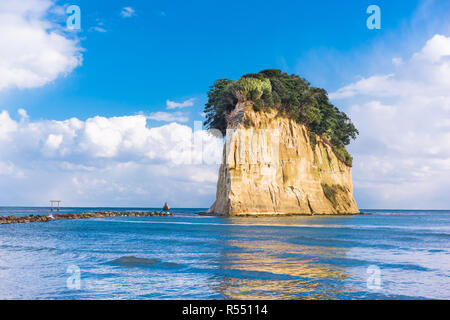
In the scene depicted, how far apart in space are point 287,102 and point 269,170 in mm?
13816

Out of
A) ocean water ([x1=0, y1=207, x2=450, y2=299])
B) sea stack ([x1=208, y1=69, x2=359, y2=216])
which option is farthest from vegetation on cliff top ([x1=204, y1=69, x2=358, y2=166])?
ocean water ([x1=0, y1=207, x2=450, y2=299])

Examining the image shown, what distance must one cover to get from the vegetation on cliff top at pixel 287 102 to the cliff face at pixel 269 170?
197 centimetres

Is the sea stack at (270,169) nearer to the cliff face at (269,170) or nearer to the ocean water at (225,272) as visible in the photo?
the cliff face at (269,170)

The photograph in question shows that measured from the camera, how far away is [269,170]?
61.2m

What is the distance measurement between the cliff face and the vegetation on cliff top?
197 centimetres

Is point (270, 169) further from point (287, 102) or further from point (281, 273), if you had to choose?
point (281, 273)

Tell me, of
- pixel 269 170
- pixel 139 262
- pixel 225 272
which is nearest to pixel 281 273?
pixel 225 272

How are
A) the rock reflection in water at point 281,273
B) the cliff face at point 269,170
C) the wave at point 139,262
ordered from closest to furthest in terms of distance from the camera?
the rock reflection in water at point 281,273 → the wave at point 139,262 → the cliff face at point 269,170

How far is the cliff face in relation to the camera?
58.9 metres

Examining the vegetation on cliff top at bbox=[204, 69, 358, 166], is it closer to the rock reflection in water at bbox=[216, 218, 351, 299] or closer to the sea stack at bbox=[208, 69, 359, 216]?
the sea stack at bbox=[208, 69, 359, 216]

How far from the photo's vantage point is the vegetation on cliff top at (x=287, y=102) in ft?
203

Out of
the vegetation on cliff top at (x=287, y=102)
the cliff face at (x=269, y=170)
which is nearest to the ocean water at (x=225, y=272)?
the cliff face at (x=269, y=170)
